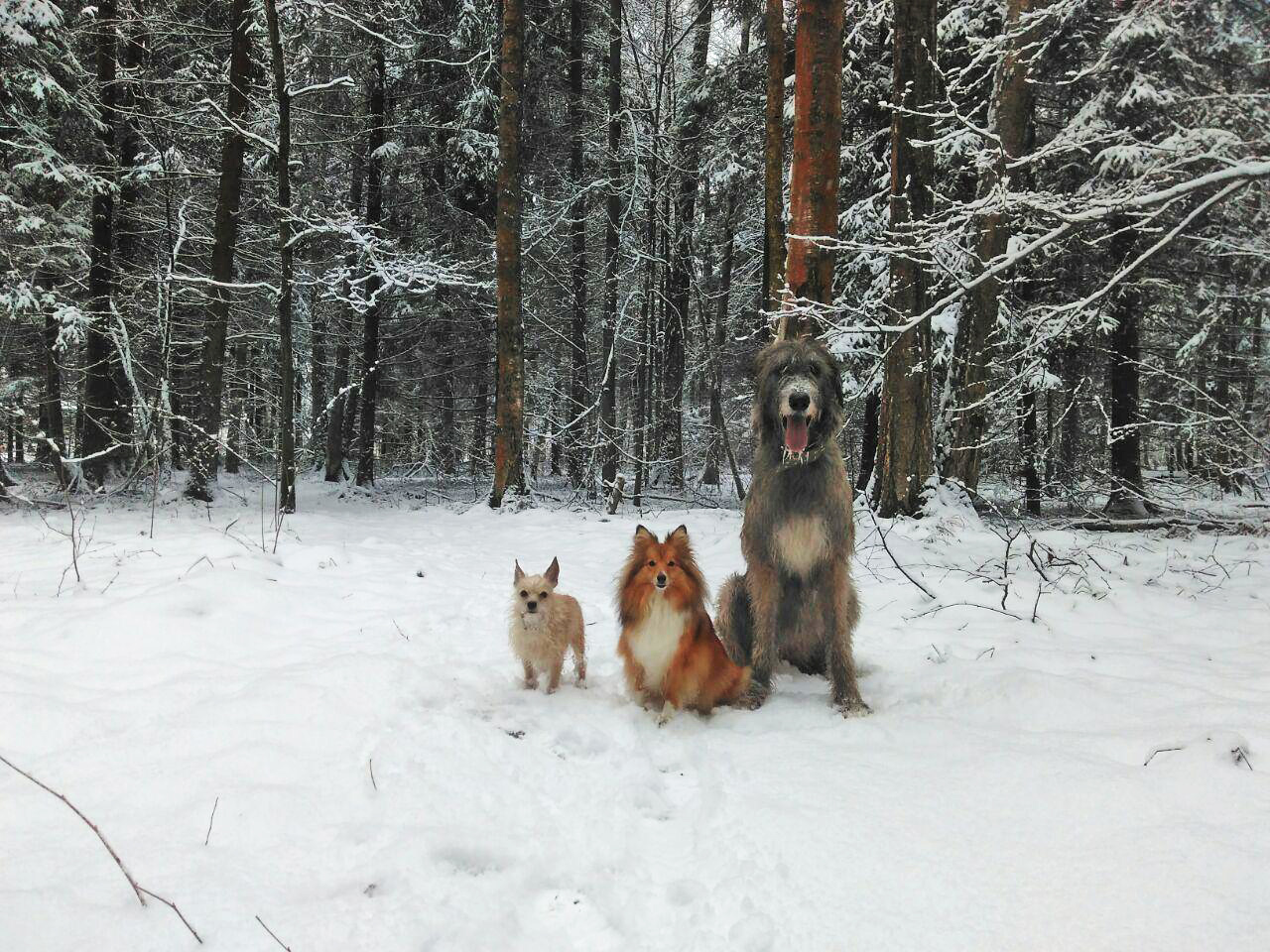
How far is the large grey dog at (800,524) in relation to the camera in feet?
12.5

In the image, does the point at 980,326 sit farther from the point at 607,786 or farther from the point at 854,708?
the point at 607,786

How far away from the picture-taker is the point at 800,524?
3832 millimetres

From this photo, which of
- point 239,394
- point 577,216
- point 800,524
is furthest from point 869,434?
point 239,394

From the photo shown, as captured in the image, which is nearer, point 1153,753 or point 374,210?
point 1153,753

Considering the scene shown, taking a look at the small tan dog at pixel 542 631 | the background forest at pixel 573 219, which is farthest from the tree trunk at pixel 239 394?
the small tan dog at pixel 542 631

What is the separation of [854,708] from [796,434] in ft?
5.31

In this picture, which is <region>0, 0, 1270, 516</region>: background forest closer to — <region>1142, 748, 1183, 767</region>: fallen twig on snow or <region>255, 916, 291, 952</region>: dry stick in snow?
<region>1142, 748, 1183, 767</region>: fallen twig on snow

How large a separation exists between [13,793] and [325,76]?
1700cm

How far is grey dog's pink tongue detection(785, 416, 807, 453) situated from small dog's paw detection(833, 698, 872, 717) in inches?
59.2

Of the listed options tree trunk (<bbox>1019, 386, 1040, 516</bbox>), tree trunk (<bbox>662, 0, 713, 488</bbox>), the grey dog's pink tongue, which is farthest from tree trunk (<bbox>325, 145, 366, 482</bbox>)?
tree trunk (<bbox>1019, 386, 1040, 516</bbox>)

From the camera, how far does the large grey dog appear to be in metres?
3.81

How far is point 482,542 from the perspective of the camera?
9.94m

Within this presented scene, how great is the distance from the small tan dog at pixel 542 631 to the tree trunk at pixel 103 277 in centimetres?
1246

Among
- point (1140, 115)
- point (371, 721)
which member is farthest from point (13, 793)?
point (1140, 115)
